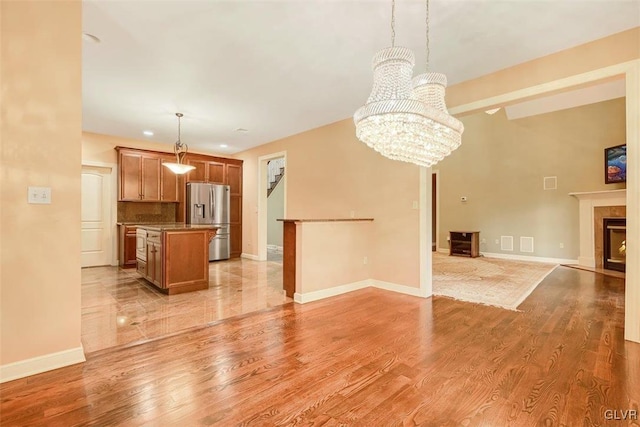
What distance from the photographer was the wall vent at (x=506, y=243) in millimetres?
7367

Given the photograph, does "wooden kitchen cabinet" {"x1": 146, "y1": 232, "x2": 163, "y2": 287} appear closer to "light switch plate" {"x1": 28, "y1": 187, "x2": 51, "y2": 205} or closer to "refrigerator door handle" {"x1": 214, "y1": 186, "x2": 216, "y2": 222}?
"light switch plate" {"x1": 28, "y1": 187, "x2": 51, "y2": 205}

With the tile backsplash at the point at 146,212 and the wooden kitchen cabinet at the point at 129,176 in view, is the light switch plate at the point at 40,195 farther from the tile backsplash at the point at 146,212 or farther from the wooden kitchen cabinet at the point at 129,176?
the tile backsplash at the point at 146,212

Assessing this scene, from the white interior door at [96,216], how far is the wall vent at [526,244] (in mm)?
9352

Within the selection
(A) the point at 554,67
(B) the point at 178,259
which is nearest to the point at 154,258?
(B) the point at 178,259

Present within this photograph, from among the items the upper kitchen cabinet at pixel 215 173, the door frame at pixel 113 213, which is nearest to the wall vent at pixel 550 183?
the upper kitchen cabinet at pixel 215 173

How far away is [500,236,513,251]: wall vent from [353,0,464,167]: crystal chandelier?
640 centimetres

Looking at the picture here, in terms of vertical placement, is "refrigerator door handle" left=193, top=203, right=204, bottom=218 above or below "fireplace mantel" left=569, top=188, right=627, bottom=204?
below

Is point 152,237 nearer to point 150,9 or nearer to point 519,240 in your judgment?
point 150,9

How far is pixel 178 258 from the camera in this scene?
4.01m

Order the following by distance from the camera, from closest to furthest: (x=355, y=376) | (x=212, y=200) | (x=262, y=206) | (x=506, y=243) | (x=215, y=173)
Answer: (x=355, y=376) < (x=212, y=200) < (x=215, y=173) < (x=262, y=206) < (x=506, y=243)

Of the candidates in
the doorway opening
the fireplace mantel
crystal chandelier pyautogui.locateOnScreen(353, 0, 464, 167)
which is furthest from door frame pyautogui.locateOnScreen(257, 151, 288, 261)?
the fireplace mantel

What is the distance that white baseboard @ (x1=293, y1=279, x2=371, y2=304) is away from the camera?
3.69 m

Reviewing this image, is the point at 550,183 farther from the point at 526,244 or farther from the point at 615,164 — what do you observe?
the point at 526,244

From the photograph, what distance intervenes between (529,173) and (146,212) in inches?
355
